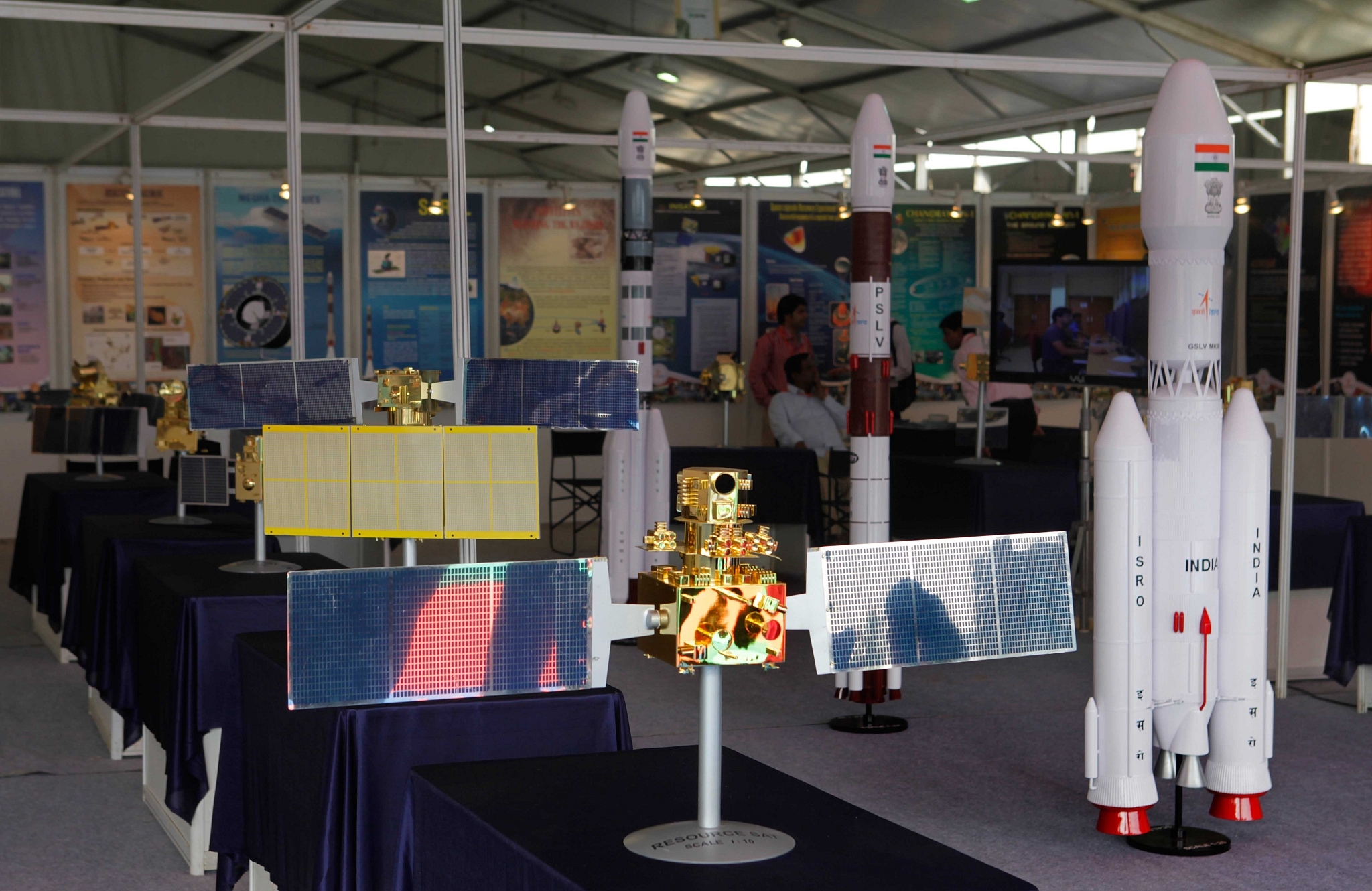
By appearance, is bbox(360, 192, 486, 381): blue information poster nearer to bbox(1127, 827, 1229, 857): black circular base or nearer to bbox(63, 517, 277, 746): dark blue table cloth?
bbox(63, 517, 277, 746): dark blue table cloth

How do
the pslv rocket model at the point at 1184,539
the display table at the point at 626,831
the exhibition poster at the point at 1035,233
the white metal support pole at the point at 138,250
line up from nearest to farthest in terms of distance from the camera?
the display table at the point at 626,831, the pslv rocket model at the point at 1184,539, the white metal support pole at the point at 138,250, the exhibition poster at the point at 1035,233

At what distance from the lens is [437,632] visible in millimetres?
1969

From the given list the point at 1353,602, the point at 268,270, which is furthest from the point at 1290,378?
the point at 268,270

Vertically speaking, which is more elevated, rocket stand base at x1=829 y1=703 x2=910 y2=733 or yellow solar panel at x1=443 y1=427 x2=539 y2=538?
yellow solar panel at x1=443 y1=427 x2=539 y2=538

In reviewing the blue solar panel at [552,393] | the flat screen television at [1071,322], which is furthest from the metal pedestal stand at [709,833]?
the flat screen television at [1071,322]

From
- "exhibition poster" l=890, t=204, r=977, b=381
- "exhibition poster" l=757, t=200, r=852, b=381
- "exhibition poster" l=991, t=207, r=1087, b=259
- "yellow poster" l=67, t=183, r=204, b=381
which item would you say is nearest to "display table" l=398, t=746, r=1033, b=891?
"yellow poster" l=67, t=183, r=204, b=381

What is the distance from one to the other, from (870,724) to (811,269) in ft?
20.3

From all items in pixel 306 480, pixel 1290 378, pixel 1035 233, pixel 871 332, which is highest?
pixel 1035 233

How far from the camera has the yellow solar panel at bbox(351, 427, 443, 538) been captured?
2.85 m

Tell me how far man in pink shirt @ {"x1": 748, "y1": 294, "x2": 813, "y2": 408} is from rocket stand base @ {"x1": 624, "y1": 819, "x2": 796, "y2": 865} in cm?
797

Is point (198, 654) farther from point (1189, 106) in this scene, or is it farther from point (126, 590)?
point (1189, 106)

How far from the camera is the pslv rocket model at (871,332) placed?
18.8 ft

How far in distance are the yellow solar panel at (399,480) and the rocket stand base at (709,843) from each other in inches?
42.5

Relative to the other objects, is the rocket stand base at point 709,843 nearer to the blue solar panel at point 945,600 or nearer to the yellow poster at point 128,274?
the blue solar panel at point 945,600
